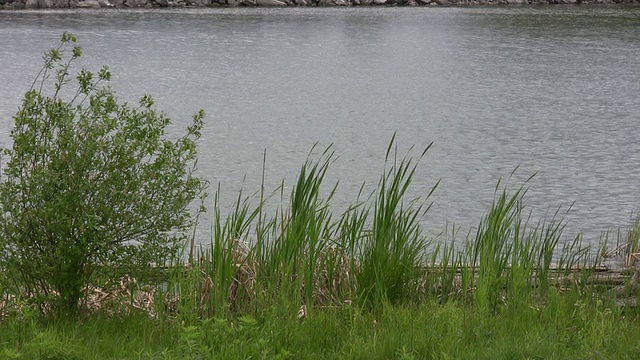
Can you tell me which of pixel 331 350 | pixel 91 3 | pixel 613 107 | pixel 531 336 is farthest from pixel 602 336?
pixel 91 3

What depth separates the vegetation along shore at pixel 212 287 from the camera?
3.86 metres

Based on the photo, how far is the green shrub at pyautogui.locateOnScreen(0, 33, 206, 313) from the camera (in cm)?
430

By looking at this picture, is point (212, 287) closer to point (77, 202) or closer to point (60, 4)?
point (77, 202)

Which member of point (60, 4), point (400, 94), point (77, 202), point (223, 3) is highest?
point (77, 202)

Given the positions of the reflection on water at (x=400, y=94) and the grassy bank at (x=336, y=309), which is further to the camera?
the reflection on water at (x=400, y=94)

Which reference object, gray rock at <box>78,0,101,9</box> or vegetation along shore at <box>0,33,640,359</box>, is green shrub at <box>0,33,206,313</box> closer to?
vegetation along shore at <box>0,33,640,359</box>

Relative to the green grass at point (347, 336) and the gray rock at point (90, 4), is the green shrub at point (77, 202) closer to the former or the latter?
the green grass at point (347, 336)

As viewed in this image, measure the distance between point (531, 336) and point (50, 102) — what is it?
2.41m

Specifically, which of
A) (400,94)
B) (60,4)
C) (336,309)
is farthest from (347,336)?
(60,4)

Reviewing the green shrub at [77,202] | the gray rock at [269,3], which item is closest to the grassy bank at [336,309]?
the green shrub at [77,202]

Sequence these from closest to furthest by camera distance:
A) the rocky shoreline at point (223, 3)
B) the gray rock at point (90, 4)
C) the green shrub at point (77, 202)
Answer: the green shrub at point (77, 202) < the rocky shoreline at point (223, 3) < the gray rock at point (90, 4)

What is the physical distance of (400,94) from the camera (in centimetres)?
1691

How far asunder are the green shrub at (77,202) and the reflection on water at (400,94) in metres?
4.29

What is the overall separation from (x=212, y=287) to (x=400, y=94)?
1262 centimetres
